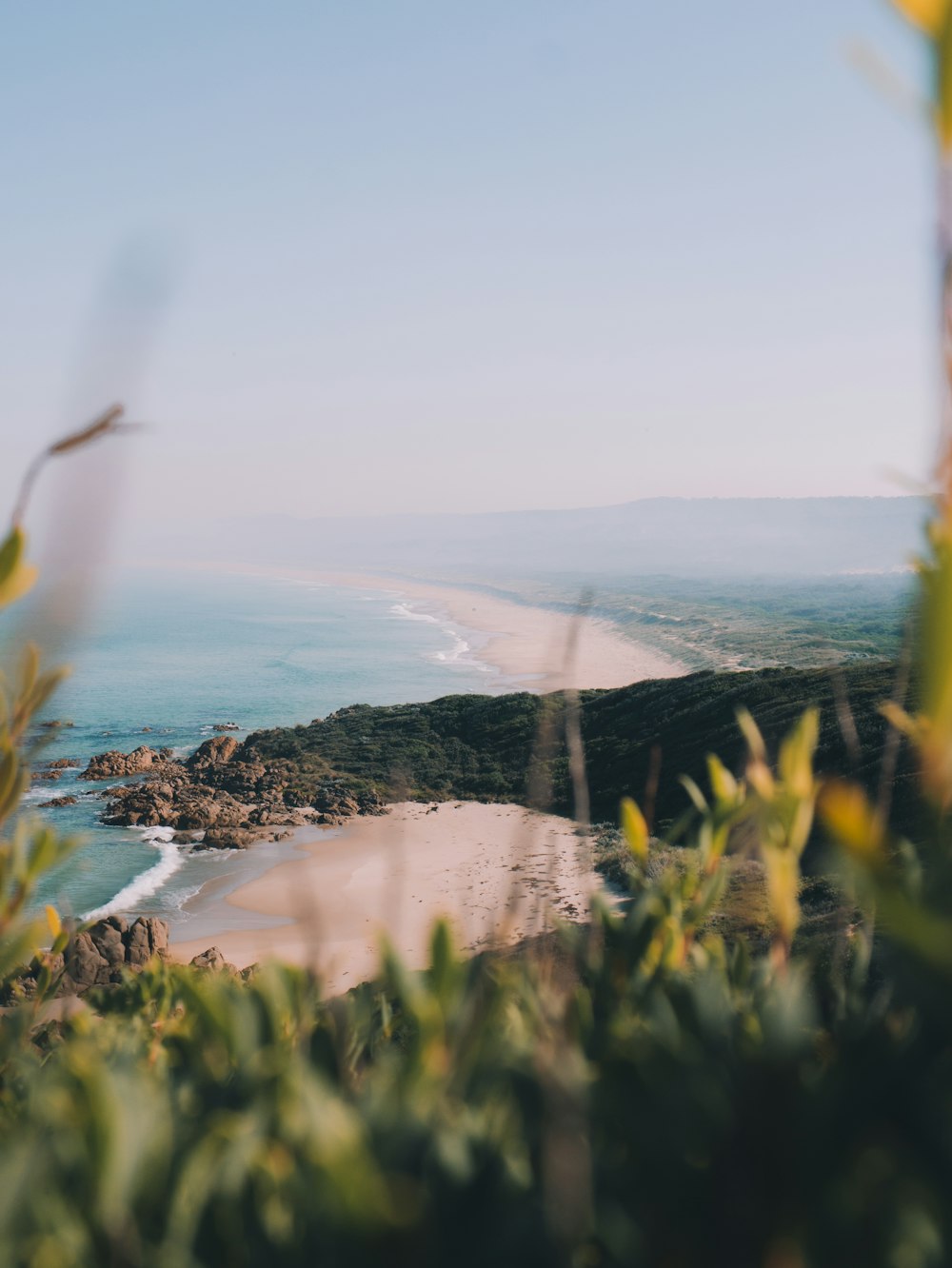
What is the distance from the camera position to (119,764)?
29031mm

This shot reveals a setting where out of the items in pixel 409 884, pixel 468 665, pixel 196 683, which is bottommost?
pixel 468 665

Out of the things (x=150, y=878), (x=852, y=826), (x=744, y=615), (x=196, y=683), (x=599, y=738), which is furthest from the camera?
(x=744, y=615)

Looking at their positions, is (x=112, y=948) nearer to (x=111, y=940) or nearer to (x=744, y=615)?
(x=111, y=940)

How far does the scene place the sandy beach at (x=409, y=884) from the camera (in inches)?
582

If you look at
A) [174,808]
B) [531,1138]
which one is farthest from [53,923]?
[174,808]

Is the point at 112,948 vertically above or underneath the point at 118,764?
above

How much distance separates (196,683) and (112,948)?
38.6m

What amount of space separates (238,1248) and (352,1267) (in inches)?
7.4

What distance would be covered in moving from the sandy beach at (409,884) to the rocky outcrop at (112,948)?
779 millimetres

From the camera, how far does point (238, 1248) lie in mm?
759

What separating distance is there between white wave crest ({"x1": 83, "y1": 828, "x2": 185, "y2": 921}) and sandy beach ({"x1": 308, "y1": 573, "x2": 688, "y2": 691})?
9682 mm

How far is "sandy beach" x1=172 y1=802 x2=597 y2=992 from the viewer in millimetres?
14773

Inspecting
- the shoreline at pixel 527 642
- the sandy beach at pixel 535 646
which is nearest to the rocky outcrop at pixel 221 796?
the shoreline at pixel 527 642

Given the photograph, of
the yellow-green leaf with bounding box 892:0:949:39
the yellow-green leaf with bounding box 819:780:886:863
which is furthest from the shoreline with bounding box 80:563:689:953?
the yellow-green leaf with bounding box 892:0:949:39
